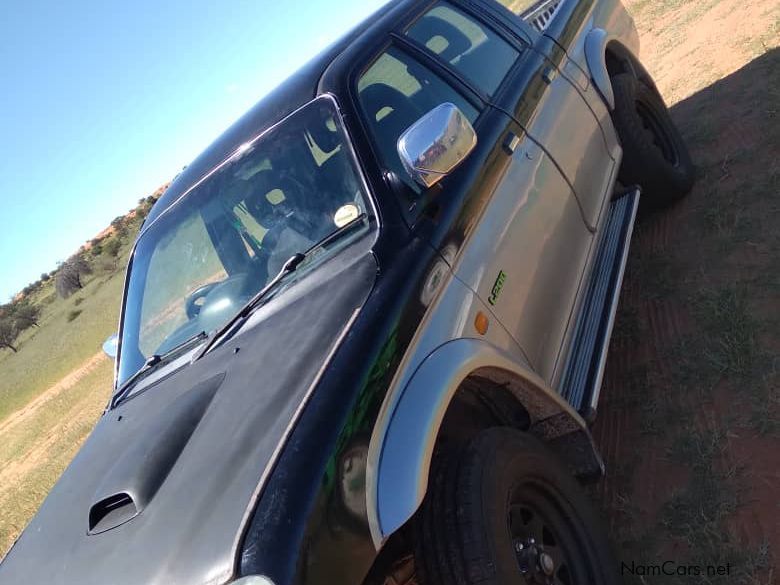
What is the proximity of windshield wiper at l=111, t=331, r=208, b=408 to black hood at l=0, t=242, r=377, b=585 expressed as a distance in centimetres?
18

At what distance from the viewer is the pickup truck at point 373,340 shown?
1716mm

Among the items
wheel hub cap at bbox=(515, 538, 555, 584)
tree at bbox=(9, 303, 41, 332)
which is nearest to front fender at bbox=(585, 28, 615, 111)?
wheel hub cap at bbox=(515, 538, 555, 584)

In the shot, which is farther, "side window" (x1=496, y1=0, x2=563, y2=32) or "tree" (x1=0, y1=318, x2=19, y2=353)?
"tree" (x1=0, y1=318, x2=19, y2=353)

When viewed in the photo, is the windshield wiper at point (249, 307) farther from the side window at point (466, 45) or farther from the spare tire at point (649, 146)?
the spare tire at point (649, 146)

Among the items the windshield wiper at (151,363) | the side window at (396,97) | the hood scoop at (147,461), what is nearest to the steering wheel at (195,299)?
the windshield wiper at (151,363)

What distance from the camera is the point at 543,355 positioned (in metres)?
2.82

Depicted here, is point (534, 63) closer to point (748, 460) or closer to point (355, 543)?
point (748, 460)

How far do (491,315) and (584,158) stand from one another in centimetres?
165

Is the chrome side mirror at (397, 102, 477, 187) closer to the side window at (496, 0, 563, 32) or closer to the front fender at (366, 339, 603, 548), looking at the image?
the front fender at (366, 339, 603, 548)

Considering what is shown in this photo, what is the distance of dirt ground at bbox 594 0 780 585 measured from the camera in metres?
2.55

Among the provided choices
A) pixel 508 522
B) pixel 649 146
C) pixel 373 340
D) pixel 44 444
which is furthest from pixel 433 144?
pixel 44 444

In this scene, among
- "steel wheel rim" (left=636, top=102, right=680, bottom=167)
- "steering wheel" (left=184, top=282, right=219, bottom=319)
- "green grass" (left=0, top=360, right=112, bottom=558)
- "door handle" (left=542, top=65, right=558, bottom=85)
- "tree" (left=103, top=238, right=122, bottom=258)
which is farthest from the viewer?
"tree" (left=103, top=238, right=122, bottom=258)

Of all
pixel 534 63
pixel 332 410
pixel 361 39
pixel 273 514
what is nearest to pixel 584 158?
pixel 534 63

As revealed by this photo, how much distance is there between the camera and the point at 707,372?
130 inches
